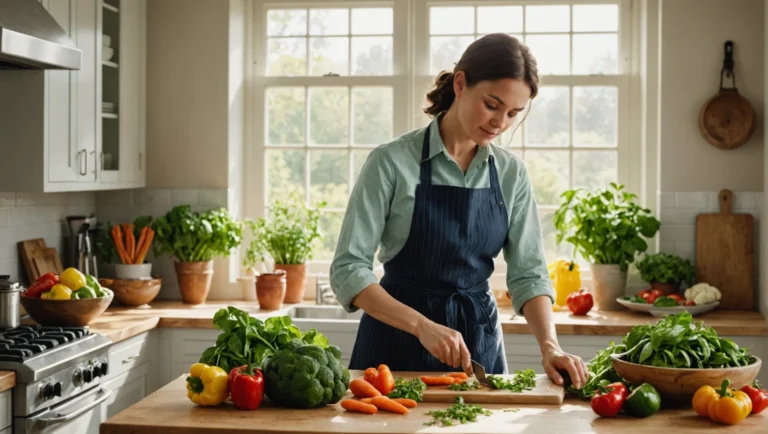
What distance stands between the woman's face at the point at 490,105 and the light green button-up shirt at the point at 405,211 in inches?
7.2

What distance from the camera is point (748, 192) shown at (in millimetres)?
4828

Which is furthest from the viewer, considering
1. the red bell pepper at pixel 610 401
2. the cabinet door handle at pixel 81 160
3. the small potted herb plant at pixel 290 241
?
the small potted herb plant at pixel 290 241

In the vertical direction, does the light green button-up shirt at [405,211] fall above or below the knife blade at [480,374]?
above

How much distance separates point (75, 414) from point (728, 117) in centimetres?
330

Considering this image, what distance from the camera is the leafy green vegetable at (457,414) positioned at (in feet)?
7.59

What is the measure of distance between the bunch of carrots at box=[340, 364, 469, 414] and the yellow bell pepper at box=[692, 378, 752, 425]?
2.08 feet

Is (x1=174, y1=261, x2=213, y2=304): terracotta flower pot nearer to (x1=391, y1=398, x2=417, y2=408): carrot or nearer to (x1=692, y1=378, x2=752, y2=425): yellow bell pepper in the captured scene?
(x1=391, y1=398, x2=417, y2=408): carrot

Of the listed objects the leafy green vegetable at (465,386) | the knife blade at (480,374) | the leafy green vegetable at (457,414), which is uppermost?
the knife blade at (480,374)

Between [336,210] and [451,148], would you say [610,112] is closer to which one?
[336,210]

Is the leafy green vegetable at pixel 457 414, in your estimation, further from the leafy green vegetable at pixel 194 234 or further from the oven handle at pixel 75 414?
the leafy green vegetable at pixel 194 234

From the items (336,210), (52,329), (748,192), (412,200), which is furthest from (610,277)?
(52,329)

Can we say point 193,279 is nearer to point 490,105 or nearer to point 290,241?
point 290,241

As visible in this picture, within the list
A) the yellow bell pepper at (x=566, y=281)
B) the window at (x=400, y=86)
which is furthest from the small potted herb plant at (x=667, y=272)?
the window at (x=400, y=86)

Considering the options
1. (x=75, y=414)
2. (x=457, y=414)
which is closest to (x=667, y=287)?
(x=457, y=414)
